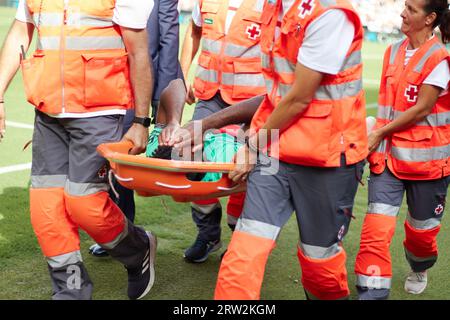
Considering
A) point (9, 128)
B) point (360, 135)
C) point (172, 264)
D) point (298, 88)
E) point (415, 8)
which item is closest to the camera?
point (298, 88)

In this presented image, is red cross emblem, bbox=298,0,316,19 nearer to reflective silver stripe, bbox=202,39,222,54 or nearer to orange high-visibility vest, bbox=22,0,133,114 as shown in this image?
orange high-visibility vest, bbox=22,0,133,114

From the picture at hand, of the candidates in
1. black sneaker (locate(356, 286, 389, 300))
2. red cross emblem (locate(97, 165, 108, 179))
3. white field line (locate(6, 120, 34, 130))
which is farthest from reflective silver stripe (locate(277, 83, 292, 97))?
white field line (locate(6, 120, 34, 130))

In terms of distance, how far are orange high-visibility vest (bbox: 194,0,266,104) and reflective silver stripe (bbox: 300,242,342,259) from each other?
1.59 metres

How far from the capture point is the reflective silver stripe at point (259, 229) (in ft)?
11.3

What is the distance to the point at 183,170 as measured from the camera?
3371mm

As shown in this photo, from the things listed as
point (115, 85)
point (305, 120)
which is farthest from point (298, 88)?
point (115, 85)

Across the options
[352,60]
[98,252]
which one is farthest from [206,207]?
[352,60]

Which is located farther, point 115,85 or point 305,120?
point 115,85

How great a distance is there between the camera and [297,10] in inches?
131

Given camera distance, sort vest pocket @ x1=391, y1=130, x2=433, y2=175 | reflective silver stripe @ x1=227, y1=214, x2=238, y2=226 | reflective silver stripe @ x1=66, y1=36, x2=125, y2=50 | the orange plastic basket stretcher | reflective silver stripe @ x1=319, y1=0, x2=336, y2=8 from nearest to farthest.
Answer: reflective silver stripe @ x1=319, y1=0, x2=336, y2=8 → the orange plastic basket stretcher → reflective silver stripe @ x1=66, y1=36, x2=125, y2=50 → vest pocket @ x1=391, y1=130, x2=433, y2=175 → reflective silver stripe @ x1=227, y1=214, x2=238, y2=226

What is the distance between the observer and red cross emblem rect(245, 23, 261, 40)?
16.1 ft

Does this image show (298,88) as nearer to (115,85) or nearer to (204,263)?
(115,85)

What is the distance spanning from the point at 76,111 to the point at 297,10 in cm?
127

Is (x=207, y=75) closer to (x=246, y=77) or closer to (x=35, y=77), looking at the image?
Answer: (x=246, y=77)
